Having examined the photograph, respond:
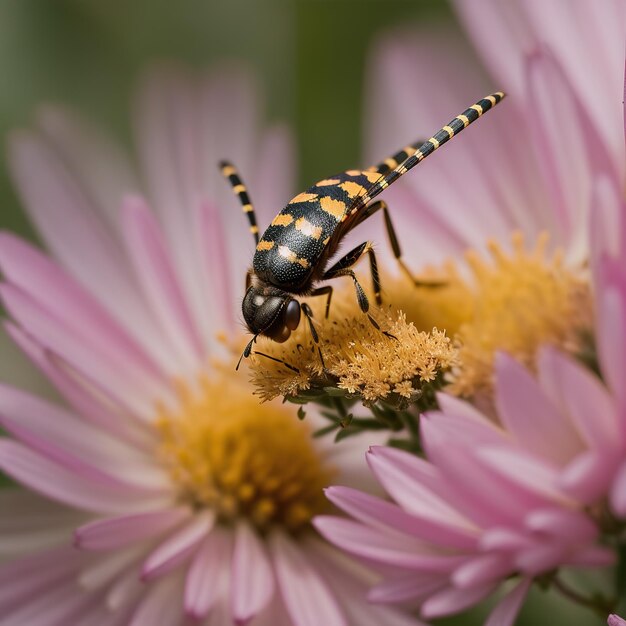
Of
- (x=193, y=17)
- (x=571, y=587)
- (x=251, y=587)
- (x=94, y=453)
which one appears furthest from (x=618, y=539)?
(x=193, y=17)

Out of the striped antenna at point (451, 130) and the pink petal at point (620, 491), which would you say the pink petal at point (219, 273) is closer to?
the striped antenna at point (451, 130)

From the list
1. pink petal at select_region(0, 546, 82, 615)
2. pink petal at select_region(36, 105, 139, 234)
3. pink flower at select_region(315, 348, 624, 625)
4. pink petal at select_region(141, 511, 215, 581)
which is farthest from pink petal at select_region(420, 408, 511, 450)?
pink petal at select_region(36, 105, 139, 234)

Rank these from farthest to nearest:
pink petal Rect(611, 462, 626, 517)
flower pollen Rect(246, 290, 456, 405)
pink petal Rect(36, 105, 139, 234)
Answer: pink petal Rect(36, 105, 139, 234)
flower pollen Rect(246, 290, 456, 405)
pink petal Rect(611, 462, 626, 517)

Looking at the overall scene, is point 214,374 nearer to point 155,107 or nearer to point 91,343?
point 91,343

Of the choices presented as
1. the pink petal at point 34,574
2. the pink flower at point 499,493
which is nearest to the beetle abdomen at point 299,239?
the pink flower at point 499,493

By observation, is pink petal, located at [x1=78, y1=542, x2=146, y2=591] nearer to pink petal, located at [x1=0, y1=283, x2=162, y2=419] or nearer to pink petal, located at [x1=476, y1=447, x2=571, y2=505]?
pink petal, located at [x1=0, y1=283, x2=162, y2=419]
